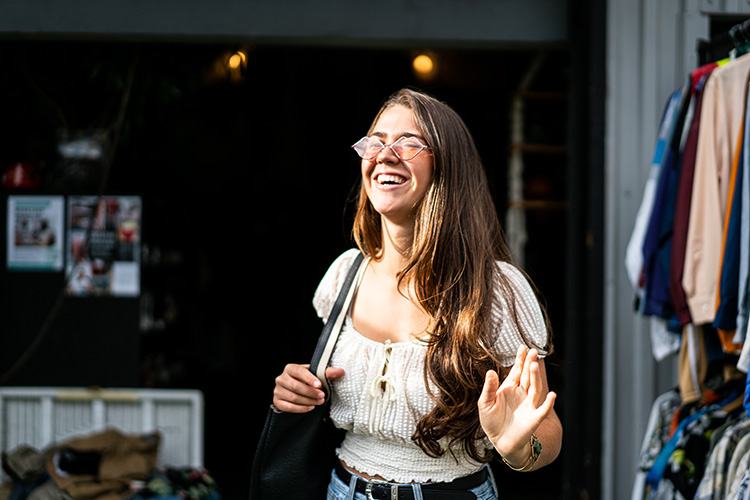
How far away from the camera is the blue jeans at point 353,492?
5.47 feet

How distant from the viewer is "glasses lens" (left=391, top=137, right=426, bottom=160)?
1678 mm

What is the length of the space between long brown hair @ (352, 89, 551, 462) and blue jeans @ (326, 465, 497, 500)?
0.08 m

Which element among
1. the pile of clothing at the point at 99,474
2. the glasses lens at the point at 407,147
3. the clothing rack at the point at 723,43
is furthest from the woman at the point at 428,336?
the pile of clothing at the point at 99,474

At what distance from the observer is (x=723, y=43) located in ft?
8.38

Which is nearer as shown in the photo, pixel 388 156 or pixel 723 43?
pixel 388 156

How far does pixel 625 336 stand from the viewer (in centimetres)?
294

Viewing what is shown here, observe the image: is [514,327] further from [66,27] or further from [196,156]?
[196,156]

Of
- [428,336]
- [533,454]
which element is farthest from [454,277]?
[533,454]

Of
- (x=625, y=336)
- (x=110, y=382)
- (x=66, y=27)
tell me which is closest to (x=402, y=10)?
(x=66, y=27)

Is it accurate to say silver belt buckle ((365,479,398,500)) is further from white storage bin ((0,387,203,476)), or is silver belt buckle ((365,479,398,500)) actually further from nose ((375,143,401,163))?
white storage bin ((0,387,203,476))

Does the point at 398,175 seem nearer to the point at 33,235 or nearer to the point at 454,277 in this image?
the point at 454,277

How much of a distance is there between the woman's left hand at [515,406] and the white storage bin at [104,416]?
8.68 feet

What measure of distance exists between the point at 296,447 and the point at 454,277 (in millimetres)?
565

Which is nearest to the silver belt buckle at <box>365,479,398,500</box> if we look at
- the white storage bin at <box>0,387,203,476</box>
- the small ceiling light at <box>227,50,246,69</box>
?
the white storage bin at <box>0,387,203,476</box>
